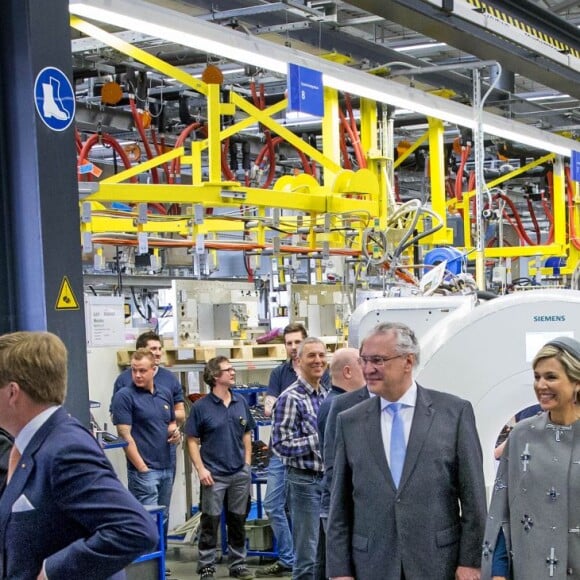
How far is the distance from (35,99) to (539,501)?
246cm

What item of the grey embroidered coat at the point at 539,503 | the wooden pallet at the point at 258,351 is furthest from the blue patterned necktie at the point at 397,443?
the wooden pallet at the point at 258,351

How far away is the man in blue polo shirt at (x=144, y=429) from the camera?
8.14 metres

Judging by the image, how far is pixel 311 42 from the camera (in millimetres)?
8266

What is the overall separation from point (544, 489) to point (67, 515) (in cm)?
170

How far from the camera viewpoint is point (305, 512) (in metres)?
6.73

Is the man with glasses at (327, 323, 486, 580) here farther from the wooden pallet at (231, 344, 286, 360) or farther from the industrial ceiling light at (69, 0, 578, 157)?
the wooden pallet at (231, 344, 286, 360)

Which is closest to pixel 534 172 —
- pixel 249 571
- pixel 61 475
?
pixel 249 571

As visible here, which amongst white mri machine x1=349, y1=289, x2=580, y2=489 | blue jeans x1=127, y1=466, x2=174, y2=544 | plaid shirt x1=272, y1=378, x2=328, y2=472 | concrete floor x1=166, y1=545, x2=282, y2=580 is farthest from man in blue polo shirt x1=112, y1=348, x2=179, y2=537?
white mri machine x1=349, y1=289, x2=580, y2=489

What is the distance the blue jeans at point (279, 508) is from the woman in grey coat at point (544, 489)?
4.59 metres

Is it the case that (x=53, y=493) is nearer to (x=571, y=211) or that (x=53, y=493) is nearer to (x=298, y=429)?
(x=298, y=429)

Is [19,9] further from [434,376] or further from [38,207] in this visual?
[434,376]

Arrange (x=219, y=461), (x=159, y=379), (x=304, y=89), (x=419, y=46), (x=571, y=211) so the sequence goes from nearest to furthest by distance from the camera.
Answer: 1. (x=304, y=89)
2. (x=219, y=461)
3. (x=159, y=379)
4. (x=419, y=46)
5. (x=571, y=211)

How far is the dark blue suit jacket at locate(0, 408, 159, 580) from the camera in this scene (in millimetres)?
2488

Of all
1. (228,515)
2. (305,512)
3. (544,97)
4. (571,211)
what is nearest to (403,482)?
(305,512)
